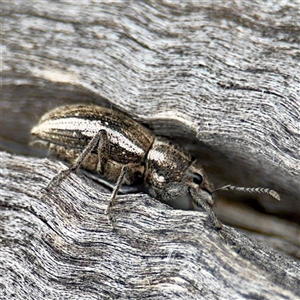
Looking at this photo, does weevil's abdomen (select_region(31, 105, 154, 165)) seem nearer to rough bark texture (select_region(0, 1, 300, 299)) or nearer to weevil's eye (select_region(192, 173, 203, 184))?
rough bark texture (select_region(0, 1, 300, 299))

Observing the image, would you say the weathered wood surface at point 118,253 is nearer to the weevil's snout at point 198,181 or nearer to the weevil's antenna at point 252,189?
the weevil's antenna at point 252,189

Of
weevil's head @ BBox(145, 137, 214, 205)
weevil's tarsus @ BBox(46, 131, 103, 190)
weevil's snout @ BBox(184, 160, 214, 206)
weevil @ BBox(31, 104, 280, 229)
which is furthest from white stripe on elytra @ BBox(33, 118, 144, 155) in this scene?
weevil's snout @ BBox(184, 160, 214, 206)

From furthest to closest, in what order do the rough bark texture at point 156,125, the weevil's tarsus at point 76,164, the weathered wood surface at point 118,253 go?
the weevil's tarsus at point 76,164
the rough bark texture at point 156,125
the weathered wood surface at point 118,253

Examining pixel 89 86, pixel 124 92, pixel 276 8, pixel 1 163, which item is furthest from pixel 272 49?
pixel 1 163

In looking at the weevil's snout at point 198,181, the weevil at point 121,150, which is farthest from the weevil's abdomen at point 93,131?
the weevil's snout at point 198,181

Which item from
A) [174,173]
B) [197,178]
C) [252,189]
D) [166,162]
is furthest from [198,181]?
[252,189]

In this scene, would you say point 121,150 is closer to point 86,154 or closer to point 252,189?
point 86,154
